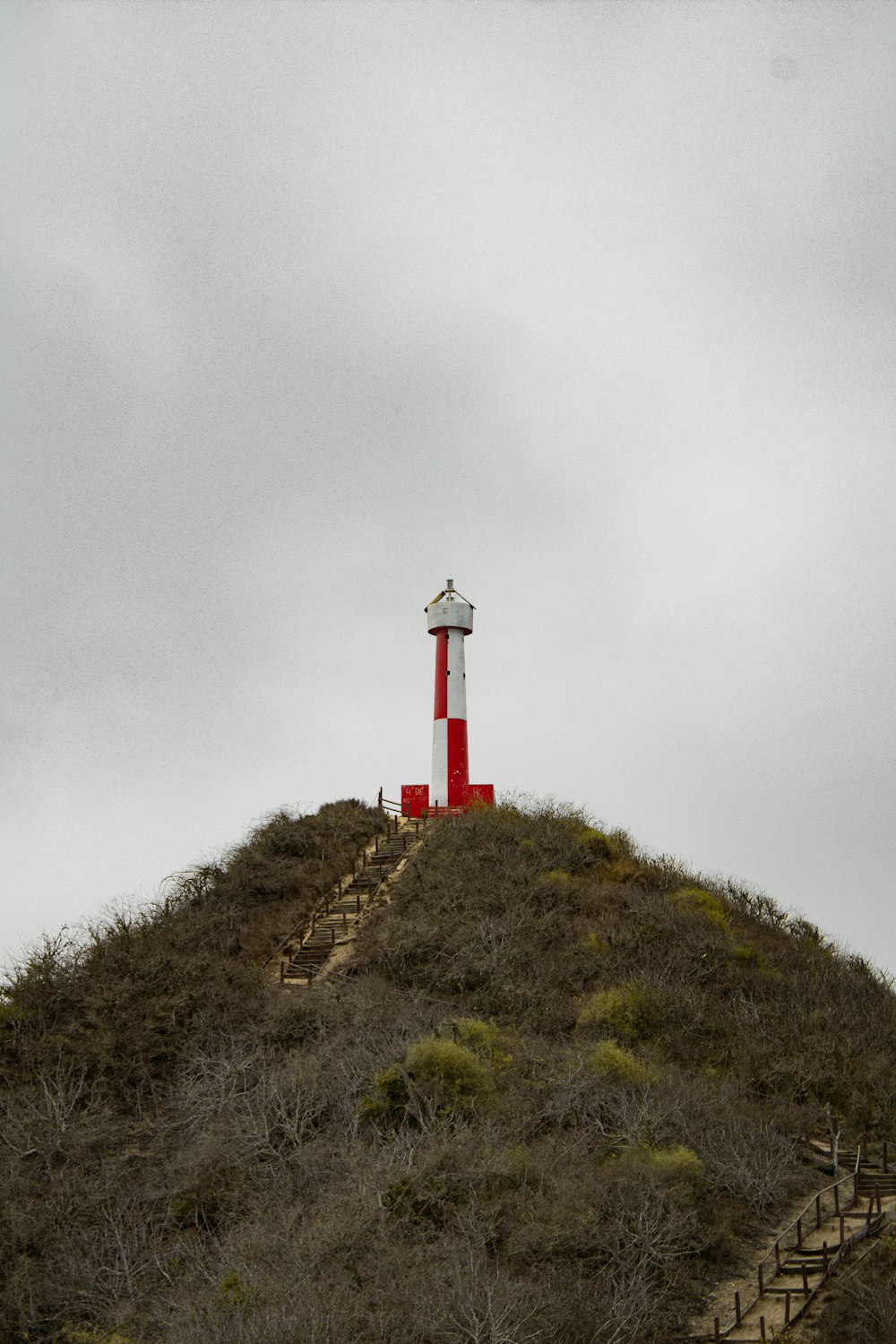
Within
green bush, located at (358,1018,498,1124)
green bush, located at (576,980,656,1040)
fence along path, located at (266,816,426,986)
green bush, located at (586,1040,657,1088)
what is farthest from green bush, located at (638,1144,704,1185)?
fence along path, located at (266,816,426,986)

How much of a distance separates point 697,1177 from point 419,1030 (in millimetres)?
6262

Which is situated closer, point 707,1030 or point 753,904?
point 707,1030

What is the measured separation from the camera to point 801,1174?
59.7 feet

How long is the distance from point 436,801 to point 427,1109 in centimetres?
1997

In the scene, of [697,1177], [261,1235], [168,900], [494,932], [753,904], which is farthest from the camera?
[753,904]

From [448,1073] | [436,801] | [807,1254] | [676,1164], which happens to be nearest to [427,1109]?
[448,1073]

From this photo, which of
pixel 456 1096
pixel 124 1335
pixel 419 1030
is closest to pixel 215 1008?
pixel 419 1030

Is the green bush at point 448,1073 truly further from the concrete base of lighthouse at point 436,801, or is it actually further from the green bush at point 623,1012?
the concrete base of lighthouse at point 436,801

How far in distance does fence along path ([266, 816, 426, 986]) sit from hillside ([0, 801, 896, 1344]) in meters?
0.72

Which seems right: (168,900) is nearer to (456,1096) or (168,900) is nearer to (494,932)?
(494,932)

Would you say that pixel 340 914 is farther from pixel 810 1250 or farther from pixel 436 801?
pixel 810 1250

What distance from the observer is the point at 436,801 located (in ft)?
125

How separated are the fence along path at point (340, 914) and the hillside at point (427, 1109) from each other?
0.72 meters

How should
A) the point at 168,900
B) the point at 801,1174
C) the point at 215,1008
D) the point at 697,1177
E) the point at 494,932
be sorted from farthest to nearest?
the point at 168,900
the point at 494,932
the point at 215,1008
the point at 801,1174
the point at 697,1177
